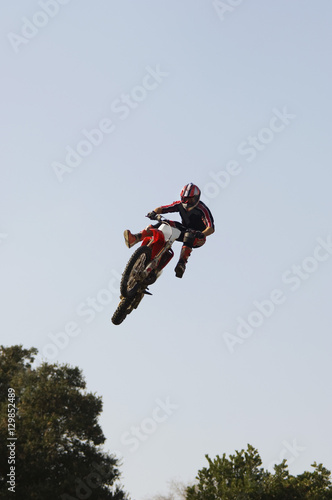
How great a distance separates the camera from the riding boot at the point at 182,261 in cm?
1819

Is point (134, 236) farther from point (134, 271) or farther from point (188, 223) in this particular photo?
point (188, 223)

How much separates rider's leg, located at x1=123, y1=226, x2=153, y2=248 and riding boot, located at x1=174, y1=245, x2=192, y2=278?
920mm

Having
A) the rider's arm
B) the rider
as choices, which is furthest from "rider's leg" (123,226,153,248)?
the rider's arm

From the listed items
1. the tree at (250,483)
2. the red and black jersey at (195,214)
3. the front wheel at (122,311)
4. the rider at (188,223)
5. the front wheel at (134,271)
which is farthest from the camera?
the tree at (250,483)

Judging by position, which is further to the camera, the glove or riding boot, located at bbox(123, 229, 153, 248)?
the glove

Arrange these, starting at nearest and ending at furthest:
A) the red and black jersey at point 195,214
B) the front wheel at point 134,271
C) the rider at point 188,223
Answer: the front wheel at point 134,271 < the rider at point 188,223 < the red and black jersey at point 195,214

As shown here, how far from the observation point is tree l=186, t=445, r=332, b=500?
3374 centimetres

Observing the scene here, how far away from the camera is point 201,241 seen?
59.7 feet

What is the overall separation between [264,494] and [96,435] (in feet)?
41.9

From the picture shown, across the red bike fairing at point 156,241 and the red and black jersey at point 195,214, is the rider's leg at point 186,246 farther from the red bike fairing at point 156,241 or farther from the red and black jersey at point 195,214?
the red bike fairing at point 156,241

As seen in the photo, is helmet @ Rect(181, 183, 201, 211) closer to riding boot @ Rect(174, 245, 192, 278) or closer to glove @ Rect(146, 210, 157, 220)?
glove @ Rect(146, 210, 157, 220)


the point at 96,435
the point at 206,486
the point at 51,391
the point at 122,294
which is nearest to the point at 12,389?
the point at 51,391

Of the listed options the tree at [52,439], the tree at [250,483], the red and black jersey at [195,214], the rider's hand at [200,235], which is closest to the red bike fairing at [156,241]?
the red and black jersey at [195,214]

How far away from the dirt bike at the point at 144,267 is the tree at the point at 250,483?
1849 cm
